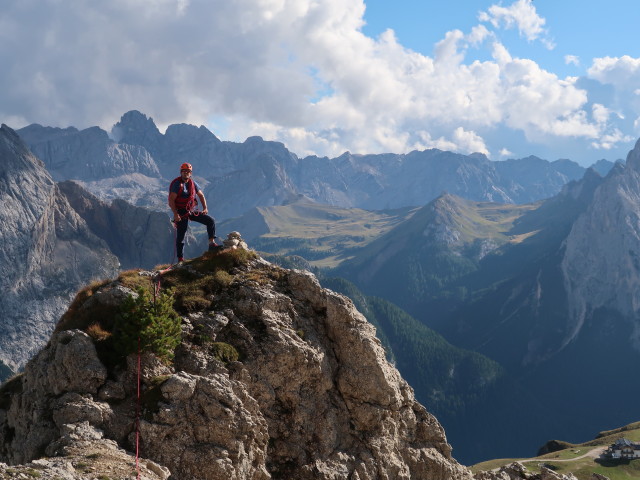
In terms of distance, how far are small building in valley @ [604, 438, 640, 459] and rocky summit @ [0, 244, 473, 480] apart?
12845cm

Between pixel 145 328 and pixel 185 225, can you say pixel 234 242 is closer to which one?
pixel 185 225

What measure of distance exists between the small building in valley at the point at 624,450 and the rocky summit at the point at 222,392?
421 feet

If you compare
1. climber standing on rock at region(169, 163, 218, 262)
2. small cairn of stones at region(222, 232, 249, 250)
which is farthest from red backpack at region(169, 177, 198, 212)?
small cairn of stones at region(222, 232, 249, 250)

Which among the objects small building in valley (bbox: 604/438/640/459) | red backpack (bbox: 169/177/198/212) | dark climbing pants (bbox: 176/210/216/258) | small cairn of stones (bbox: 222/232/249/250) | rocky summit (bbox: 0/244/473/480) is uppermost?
red backpack (bbox: 169/177/198/212)

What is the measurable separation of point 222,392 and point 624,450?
145m

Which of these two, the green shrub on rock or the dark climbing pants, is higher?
the dark climbing pants

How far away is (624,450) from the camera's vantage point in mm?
134625

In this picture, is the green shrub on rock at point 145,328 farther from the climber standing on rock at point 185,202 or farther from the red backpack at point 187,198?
the red backpack at point 187,198

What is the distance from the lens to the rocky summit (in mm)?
17875

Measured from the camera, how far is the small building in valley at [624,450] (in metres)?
133

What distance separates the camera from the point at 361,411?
24.2 metres

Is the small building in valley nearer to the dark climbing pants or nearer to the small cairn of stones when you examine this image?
the small cairn of stones

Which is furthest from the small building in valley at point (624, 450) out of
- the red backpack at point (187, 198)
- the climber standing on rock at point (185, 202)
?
the red backpack at point (187, 198)

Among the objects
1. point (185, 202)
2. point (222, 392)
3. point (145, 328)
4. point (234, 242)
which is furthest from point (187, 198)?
point (222, 392)
